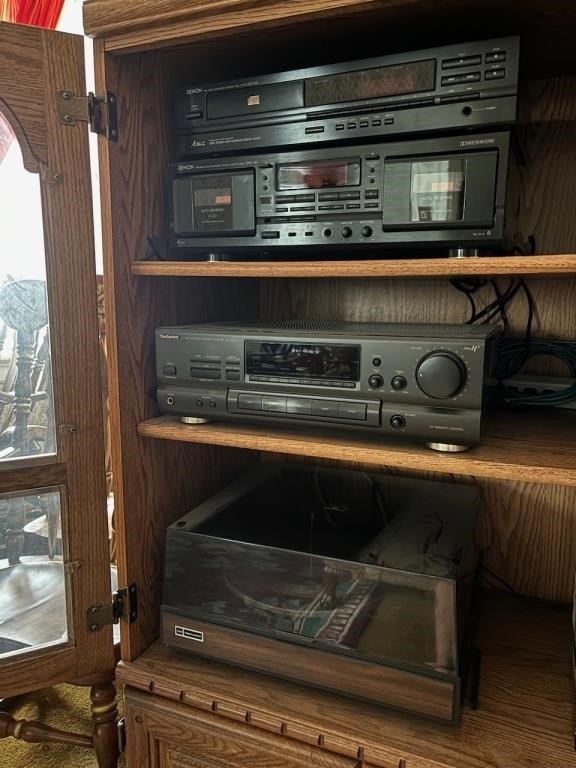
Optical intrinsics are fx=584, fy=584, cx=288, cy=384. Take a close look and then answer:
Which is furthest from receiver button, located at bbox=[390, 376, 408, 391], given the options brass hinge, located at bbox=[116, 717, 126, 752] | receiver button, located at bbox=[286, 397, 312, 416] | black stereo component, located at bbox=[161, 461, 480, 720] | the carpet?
the carpet

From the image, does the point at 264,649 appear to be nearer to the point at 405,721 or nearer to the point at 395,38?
the point at 405,721

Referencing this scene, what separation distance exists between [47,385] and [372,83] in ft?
2.18

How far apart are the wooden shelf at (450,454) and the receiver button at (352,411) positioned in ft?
0.13

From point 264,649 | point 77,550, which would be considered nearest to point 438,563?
point 264,649

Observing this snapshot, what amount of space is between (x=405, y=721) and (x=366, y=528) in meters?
0.29

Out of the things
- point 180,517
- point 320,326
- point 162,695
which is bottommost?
point 162,695

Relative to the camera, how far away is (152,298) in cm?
99

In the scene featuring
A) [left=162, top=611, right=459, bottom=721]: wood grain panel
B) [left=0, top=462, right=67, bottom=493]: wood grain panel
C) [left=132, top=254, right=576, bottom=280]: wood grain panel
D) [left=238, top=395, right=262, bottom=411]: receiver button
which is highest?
[left=132, top=254, right=576, bottom=280]: wood grain panel

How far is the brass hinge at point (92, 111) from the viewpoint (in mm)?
866

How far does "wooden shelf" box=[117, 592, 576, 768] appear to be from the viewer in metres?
0.79

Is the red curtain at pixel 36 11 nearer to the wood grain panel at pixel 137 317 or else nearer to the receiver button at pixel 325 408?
the wood grain panel at pixel 137 317

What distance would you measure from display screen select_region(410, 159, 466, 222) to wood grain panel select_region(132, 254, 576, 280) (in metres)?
0.07

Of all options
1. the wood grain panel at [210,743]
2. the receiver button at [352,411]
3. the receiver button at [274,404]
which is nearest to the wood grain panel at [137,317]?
the wood grain panel at [210,743]

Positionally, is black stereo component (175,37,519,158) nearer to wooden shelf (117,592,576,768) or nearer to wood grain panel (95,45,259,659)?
wood grain panel (95,45,259,659)
